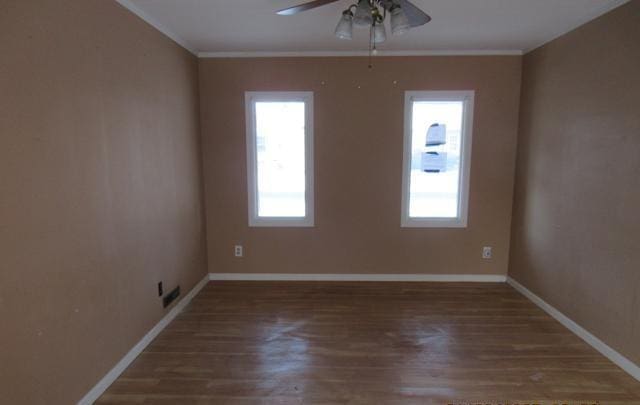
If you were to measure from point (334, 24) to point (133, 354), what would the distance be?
2951 mm

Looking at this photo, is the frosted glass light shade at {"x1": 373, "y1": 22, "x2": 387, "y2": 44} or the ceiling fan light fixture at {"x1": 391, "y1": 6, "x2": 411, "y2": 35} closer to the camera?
the ceiling fan light fixture at {"x1": 391, "y1": 6, "x2": 411, "y2": 35}

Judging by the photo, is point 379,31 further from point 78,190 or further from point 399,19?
point 78,190

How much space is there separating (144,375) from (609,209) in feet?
11.2

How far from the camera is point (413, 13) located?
182cm

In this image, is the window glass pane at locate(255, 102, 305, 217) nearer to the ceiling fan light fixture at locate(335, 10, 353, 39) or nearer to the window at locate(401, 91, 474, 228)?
the window at locate(401, 91, 474, 228)

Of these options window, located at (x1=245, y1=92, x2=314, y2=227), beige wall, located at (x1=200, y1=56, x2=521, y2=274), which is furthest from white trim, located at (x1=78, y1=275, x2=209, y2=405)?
window, located at (x1=245, y1=92, x2=314, y2=227)

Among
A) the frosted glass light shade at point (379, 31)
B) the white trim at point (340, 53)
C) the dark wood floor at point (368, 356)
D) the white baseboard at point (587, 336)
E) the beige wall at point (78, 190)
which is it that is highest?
the white trim at point (340, 53)

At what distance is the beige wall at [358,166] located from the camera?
3459 mm

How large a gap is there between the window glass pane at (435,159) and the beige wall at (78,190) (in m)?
2.48

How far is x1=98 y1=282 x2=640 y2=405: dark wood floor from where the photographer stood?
2.00 meters

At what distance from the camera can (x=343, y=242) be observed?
3732mm

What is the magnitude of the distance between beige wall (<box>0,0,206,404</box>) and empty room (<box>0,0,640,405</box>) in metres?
0.01

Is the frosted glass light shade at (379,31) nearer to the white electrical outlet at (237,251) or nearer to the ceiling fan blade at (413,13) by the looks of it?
the ceiling fan blade at (413,13)

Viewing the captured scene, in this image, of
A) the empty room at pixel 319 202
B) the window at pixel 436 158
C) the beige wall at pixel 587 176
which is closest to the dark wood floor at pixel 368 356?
the empty room at pixel 319 202
